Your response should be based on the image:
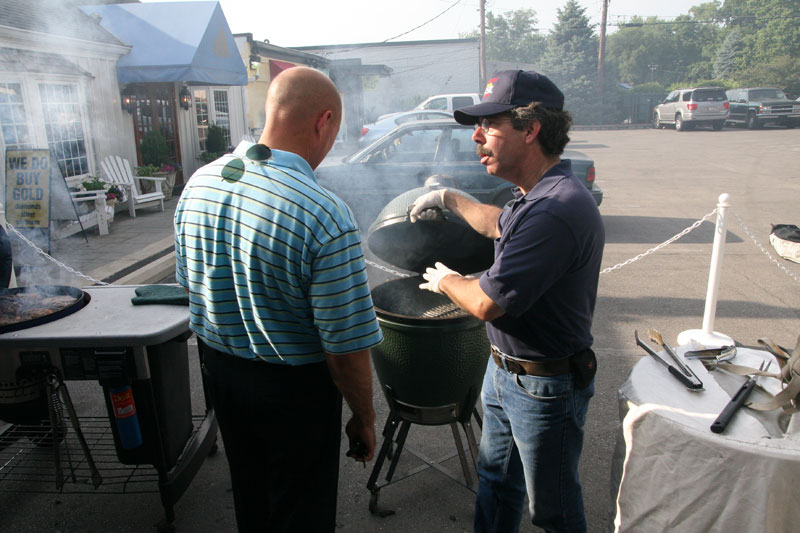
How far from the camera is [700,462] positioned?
183 centimetres

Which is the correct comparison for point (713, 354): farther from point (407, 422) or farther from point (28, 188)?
point (28, 188)

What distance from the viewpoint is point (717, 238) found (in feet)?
13.0

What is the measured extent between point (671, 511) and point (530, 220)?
3.88ft

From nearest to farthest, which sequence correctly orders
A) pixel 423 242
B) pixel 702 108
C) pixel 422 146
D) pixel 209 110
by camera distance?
pixel 423 242
pixel 422 146
pixel 209 110
pixel 702 108

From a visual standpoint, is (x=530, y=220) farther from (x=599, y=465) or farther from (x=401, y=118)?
(x=401, y=118)

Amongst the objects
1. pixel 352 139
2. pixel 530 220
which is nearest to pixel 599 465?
pixel 530 220

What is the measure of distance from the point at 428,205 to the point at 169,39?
30.7 feet

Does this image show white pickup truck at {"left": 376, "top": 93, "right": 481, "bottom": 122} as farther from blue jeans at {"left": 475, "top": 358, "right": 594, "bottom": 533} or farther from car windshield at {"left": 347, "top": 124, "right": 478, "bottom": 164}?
blue jeans at {"left": 475, "top": 358, "right": 594, "bottom": 533}

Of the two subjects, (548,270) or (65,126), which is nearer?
(548,270)

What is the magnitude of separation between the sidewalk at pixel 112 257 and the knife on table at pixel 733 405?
15.8 ft

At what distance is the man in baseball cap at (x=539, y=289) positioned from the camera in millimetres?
1686

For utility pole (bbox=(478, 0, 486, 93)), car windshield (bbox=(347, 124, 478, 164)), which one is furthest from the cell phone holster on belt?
utility pole (bbox=(478, 0, 486, 93))

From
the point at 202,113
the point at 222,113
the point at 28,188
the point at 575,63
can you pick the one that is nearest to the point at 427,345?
the point at 28,188

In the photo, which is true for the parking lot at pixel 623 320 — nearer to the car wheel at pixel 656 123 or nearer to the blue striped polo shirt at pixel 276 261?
the blue striped polo shirt at pixel 276 261
